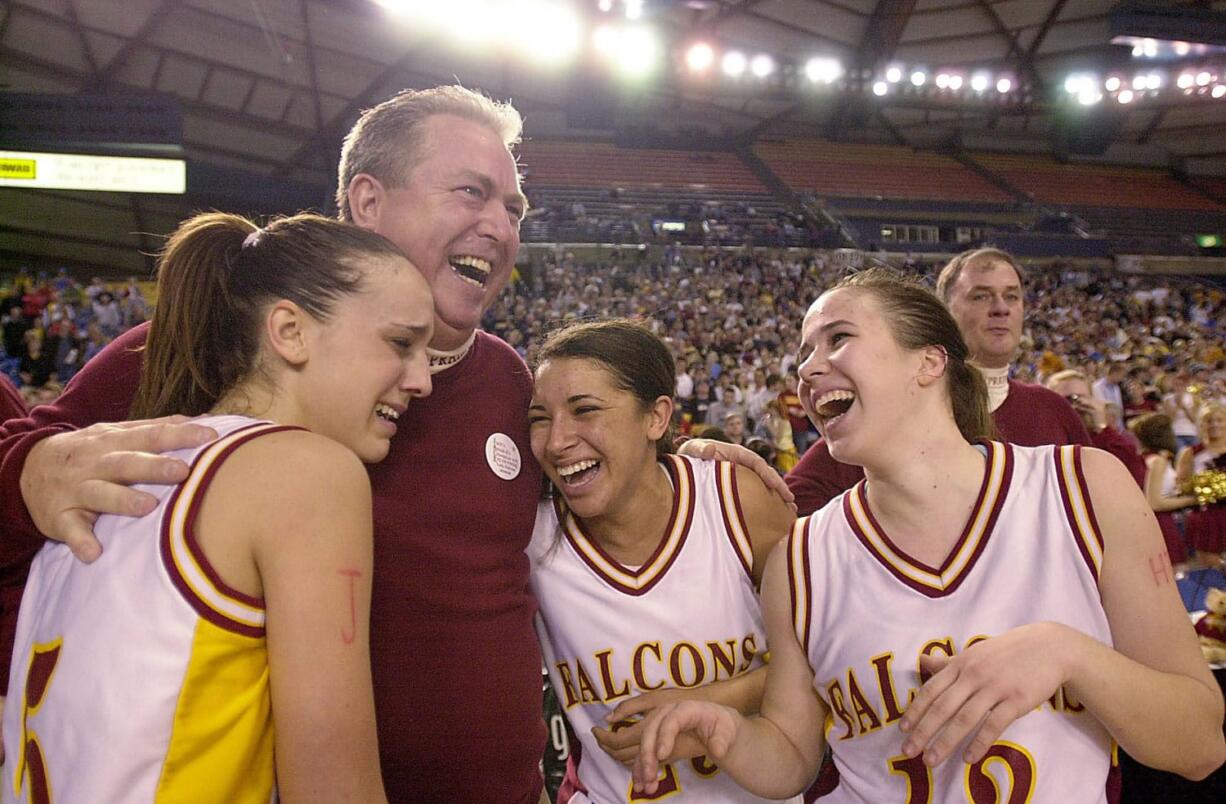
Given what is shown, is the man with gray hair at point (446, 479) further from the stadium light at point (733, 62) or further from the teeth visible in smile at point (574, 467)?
the stadium light at point (733, 62)

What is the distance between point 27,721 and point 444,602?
0.79m

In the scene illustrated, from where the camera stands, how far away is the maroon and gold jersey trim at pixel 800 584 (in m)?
1.85

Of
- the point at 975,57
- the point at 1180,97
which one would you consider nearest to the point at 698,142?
the point at 975,57

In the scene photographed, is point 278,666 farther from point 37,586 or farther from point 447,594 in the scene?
point 447,594

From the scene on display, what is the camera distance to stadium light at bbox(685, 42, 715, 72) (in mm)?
22125

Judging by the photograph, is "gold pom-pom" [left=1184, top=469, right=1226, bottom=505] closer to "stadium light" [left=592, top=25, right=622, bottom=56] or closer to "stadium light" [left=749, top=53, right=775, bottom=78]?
"stadium light" [left=592, top=25, right=622, bottom=56]

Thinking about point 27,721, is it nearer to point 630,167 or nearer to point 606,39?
point 606,39

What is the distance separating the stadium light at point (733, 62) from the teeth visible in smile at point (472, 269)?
2277cm

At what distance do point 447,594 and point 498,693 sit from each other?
26 cm

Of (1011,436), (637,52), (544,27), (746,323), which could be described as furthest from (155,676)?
(637,52)

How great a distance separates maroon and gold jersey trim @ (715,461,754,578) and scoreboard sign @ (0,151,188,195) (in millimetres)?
16160

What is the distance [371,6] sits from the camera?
17453mm

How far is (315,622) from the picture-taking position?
119 cm

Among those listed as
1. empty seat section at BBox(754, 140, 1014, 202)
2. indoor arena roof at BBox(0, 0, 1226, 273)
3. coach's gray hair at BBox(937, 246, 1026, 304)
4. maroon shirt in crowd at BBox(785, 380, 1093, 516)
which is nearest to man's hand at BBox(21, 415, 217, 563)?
maroon shirt in crowd at BBox(785, 380, 1093, 516)
